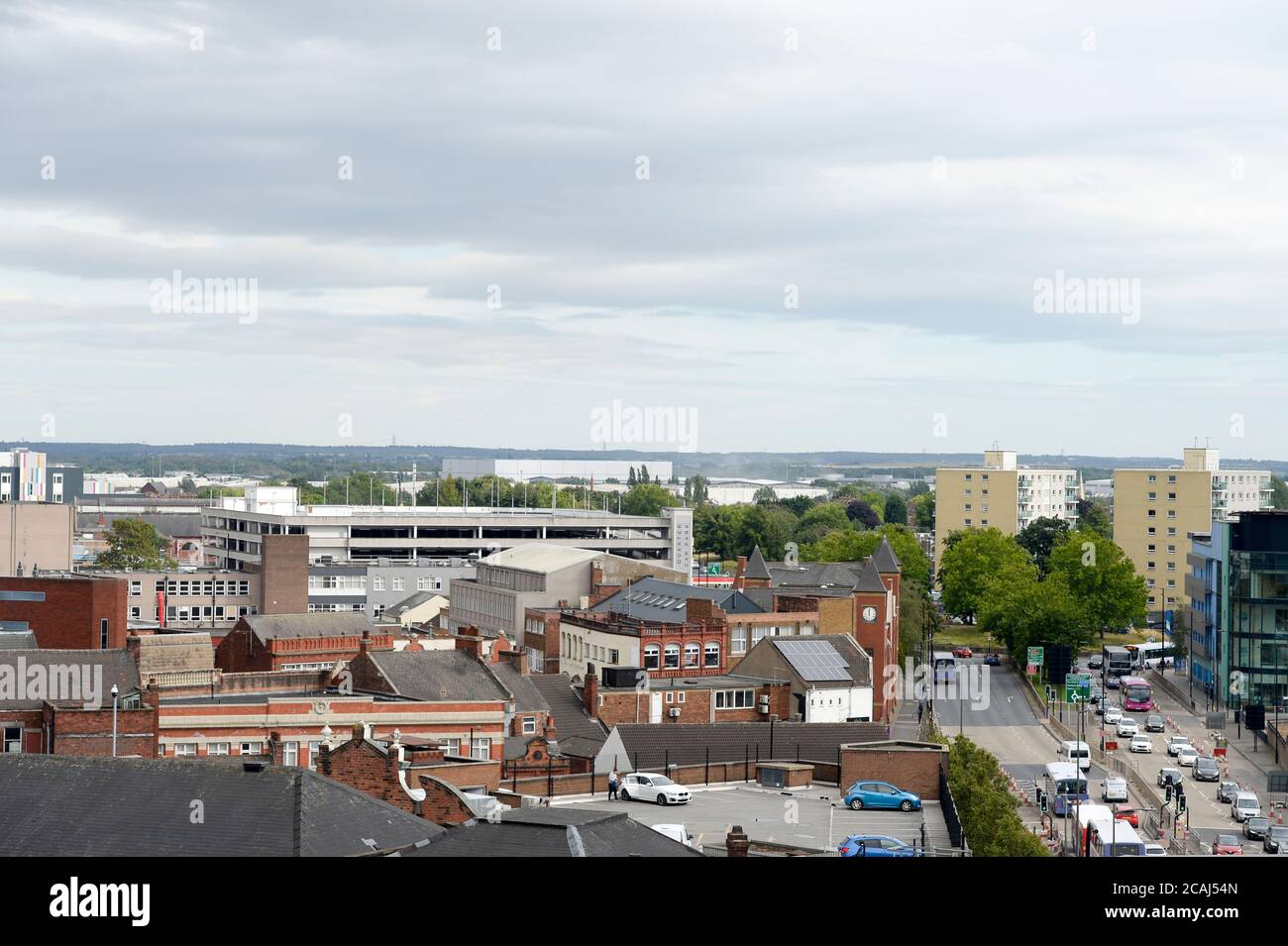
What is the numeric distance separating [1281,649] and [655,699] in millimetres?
55144

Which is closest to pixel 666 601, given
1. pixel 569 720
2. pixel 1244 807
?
pixel 569 720

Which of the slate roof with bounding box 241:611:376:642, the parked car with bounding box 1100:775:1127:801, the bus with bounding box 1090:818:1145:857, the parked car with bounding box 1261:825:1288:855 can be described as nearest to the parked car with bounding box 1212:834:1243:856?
the parked car with bounding box 1261:825:1288:855

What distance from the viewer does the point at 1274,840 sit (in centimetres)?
6175

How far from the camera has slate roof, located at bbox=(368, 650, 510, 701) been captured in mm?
54906

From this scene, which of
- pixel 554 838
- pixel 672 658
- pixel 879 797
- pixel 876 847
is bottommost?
pixel 879 797

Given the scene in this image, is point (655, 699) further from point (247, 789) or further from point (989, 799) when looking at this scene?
point (247, 789)

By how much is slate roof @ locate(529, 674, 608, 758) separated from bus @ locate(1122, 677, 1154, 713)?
51.5 meters

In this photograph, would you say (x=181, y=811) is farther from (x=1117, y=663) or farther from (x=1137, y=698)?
(x=1117, y=663)

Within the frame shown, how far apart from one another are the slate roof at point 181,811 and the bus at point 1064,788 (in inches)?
1496

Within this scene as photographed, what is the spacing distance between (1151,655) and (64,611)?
298 feet

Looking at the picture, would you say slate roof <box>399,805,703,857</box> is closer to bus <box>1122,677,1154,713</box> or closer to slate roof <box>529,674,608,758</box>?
slate roof <box>529,674,608,758</box>
